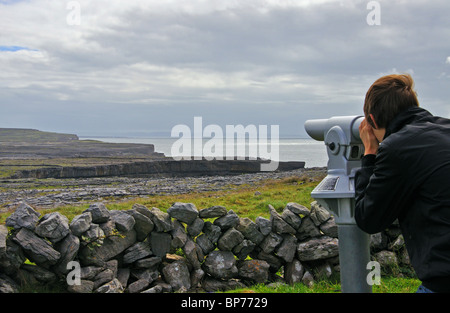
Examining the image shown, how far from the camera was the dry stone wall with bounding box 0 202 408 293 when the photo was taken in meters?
5.90

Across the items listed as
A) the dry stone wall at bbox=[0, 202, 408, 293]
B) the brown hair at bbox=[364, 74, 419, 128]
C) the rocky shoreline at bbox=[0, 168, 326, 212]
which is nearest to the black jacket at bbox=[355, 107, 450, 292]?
the brown hair at bbox=[364, 74, 419, 128]

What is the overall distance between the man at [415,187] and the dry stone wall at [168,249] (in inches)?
172

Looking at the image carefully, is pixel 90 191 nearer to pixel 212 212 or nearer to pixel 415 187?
pixel 212 212

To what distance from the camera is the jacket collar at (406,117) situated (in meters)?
2.53

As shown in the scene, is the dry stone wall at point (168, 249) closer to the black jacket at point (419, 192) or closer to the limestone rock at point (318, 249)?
the limestone rock at point (318, 249)

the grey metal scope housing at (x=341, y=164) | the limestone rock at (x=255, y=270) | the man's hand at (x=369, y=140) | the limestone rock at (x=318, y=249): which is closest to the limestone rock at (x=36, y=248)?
the limestone rock at (x=255, y=270)

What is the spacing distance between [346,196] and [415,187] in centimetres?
85

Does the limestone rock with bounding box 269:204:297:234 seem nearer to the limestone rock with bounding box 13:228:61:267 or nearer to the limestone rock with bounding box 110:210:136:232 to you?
the limestone rock with bounding box 110:210:136:232

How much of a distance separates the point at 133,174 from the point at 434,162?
62601mm

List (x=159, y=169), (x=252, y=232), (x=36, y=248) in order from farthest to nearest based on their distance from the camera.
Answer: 1. (x=159, y=169)
2. (x=252, y=232)
3. (x=36, y=248)

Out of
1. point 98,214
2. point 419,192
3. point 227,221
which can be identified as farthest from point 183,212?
point 419,192

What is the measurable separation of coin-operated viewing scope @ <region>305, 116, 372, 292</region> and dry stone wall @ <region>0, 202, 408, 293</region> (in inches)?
132

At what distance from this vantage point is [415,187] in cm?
234

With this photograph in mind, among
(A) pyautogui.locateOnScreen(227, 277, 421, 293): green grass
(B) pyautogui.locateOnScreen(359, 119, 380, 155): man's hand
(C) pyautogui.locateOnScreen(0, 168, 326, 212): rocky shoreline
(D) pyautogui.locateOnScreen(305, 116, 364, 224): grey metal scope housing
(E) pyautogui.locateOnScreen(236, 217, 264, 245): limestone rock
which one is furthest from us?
(C) pyautogui.locateOnScreen(0, 168, 326, 212): rocky shoreline
